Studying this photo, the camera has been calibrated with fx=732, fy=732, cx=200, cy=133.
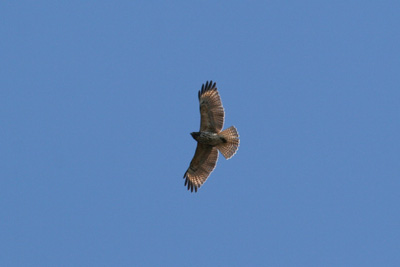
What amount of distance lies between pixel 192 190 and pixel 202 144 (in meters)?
1.76

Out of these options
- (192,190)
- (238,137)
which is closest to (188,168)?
(192,190)

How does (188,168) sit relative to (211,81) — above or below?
below

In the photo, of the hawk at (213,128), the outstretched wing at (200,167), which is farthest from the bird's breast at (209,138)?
the outstretched wing at (200,167)

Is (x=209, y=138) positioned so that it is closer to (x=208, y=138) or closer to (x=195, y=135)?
(x=208, y=138)

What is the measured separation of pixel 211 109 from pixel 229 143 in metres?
1.30

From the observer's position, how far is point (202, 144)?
24359 mm

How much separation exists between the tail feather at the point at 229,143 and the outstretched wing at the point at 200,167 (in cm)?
56

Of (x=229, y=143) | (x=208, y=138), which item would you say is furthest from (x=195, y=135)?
(x=229, y=143)

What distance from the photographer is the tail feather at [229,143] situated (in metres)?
23.8

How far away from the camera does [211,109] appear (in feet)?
77.7

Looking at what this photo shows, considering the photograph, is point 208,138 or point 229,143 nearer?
point 208,138

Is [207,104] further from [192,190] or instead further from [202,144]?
[192,190]

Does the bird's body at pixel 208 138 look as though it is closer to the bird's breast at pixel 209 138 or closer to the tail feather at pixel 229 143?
the bird's breast at pixel 209 138

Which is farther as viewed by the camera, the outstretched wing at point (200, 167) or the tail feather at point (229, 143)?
the outstretched wing at point (200, 167)
